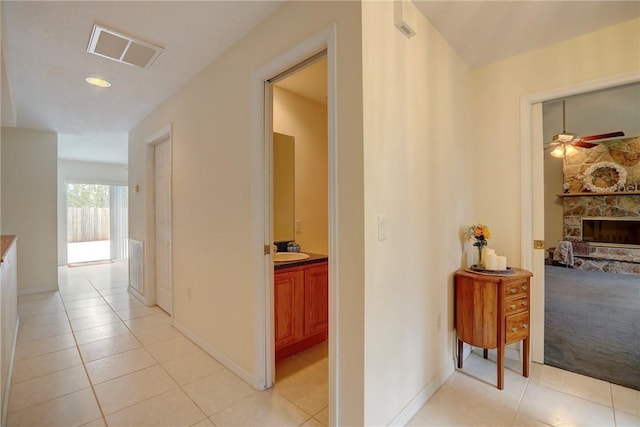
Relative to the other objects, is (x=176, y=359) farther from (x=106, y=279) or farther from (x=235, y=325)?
(x=106, y=279)

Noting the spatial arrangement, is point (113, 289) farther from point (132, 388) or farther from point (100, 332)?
point (132, 388)

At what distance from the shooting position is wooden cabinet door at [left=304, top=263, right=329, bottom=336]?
2.53m

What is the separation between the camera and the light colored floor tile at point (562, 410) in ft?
5.52

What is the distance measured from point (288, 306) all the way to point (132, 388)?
1198mm

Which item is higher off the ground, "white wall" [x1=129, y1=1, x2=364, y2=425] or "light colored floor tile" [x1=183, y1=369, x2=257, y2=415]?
"white wall" [x1=129, y1=1, x2=364, y2=425]

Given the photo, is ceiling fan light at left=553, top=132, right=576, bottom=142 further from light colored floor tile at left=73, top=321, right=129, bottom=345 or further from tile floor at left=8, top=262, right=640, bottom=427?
light colored floor tile at left=73, top=321, right=129, bottom=345

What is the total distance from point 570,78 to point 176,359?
3807 millimetres

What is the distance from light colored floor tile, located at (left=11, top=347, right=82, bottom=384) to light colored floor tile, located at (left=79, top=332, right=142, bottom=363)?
0.22 feet

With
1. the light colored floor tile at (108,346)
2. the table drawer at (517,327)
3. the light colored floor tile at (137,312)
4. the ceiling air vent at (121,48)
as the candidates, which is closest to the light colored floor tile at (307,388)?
the table drawer at (517,327)

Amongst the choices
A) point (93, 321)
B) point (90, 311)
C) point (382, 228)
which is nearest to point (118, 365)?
point (93, 321)

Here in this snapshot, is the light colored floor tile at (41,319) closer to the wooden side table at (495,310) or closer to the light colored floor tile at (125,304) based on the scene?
the light colored floor tile at (125,304)

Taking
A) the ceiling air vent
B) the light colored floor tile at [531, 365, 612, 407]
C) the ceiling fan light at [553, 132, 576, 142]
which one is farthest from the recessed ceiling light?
the ceiling fan light at [553, 132, 576, 142]

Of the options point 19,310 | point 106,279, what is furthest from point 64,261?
point 19,310

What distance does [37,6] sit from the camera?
177 cm
